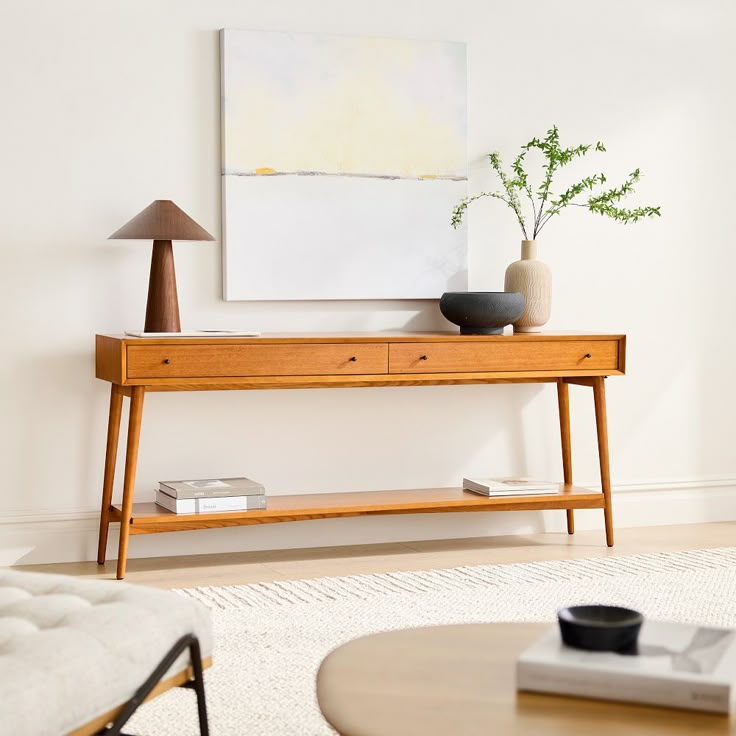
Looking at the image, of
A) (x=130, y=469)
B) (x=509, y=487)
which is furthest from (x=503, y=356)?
(x=130, y=469)

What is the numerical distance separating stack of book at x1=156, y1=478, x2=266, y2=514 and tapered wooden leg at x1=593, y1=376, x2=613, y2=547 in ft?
3.89

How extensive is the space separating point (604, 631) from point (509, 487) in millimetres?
2379

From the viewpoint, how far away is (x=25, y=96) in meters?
3.62

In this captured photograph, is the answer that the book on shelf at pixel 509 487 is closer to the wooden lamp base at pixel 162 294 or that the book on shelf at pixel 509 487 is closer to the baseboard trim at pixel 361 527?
the baseboard trim at pixel 361 527

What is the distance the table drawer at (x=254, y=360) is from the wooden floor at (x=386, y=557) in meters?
0.63

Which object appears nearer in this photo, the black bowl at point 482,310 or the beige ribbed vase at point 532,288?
the black bowl at point 482,310

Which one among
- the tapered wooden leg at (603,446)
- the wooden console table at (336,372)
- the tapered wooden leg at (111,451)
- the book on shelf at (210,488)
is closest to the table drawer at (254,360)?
the wooden console table at (336,372)

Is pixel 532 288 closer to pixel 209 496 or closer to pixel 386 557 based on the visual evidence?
pixel 386 557

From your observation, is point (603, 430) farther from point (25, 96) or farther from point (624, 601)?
point (25, 96)

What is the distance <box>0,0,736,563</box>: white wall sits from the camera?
367 centimetres

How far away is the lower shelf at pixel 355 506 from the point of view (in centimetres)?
349

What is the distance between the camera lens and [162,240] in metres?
3.56

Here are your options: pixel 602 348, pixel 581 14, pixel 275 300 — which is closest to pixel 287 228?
pixel 275 300

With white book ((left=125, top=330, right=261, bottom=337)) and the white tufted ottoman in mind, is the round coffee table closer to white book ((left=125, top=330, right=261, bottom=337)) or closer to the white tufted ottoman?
the white tufted ottoman
